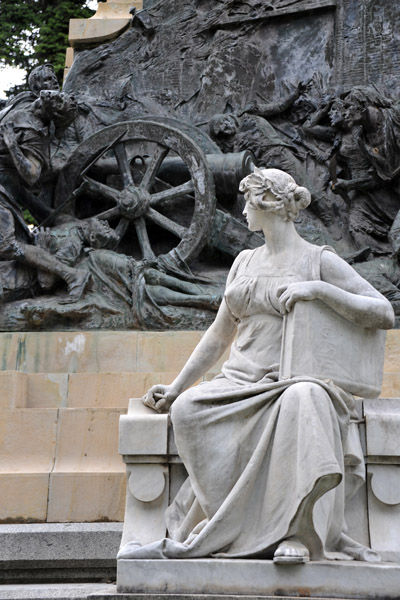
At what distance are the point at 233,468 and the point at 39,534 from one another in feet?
5.93

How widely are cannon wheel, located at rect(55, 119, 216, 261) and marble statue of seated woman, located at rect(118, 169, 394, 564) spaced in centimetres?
364

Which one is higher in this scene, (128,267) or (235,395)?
(128,267)

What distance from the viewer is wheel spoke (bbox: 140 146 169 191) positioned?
32.1 ft

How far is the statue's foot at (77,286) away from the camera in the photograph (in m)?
9.15

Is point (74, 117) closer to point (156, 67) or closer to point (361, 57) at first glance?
point (156, 67)

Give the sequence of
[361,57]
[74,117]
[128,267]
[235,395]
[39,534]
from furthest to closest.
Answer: [361,57] → [74,117] → [128,267] → [39,534] → [235,395]

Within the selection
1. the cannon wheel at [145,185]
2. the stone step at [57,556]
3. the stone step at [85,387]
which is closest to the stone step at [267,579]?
the stone step at [57,556]

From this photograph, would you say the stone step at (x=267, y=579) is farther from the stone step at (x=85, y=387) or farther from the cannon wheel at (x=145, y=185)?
the cannon wheel at (x=145, y=185)

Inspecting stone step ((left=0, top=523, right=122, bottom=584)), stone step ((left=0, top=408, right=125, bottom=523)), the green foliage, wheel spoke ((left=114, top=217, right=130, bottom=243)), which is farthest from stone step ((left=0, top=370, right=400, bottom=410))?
the green foliage

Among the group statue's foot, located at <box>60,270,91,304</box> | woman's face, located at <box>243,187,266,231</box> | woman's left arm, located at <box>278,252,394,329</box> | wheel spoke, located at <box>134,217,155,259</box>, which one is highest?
wheel spoke, located at <box>134,217,155,259</box>

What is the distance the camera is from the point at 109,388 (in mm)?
8109

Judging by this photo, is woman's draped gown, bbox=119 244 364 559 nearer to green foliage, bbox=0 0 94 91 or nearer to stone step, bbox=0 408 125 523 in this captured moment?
stone step, bbox=0 408 125 523

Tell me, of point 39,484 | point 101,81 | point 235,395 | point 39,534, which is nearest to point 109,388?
point 39,484

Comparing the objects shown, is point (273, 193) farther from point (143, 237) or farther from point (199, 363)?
point (143, 237)
